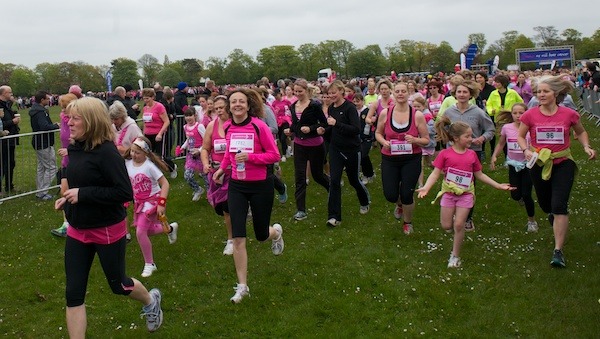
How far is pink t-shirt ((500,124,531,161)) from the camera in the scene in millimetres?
7660

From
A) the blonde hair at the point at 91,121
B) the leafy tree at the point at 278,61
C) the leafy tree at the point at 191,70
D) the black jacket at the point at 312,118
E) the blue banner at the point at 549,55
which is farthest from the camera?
the leafy tree at the point at 191,70

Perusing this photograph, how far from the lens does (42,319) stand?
19.1ft

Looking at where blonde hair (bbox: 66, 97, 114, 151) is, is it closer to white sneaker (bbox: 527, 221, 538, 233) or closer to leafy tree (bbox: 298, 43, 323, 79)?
white sneaker (bbox: 527, 221, 538, 233)

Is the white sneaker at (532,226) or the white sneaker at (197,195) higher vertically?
the white sneaker at (197,195)

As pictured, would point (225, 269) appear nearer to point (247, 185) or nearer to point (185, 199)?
point (247, 185)

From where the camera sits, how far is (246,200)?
5887 millimetres

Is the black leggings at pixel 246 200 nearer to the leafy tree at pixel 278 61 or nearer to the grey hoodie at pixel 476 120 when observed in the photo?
the grey hoodie at pixel 476 120

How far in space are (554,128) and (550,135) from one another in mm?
85

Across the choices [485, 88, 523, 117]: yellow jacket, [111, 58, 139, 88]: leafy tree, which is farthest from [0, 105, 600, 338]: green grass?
[111, 58, 139, 88]: leafy tree

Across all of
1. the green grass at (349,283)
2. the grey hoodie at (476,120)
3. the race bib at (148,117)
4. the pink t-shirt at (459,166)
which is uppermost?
the race bib at (148,117)

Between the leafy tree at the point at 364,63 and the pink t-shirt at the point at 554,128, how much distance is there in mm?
114139

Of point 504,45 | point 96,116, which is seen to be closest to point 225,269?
point 96,116

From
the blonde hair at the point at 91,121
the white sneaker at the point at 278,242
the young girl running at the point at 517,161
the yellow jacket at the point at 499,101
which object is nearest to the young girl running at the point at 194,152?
the white sneaker at the point at 278,242

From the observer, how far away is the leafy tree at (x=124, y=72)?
10869 cm
